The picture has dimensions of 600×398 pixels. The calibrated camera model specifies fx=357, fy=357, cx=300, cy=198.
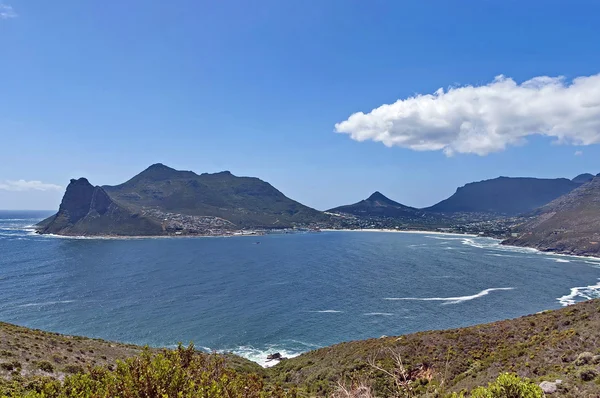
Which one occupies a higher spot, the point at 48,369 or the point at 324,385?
the point at 48,369

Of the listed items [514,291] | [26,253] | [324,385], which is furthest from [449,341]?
[26,253]

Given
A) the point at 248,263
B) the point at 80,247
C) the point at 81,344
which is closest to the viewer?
the point at 81,344

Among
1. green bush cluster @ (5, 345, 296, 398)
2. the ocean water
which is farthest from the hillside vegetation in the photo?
the ocean water

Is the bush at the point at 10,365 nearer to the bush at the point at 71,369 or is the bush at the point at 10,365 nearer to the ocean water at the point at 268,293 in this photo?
the bush at the point at 71,369

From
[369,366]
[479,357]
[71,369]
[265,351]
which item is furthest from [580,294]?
[71,369]

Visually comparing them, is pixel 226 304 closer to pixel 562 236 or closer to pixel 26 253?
pixel 26 253

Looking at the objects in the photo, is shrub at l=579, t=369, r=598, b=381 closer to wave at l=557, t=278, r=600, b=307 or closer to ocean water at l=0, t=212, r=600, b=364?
ocean water at l=0, t=212, r=600, b=364

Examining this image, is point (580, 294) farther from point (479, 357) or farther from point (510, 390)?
point (510, 390)

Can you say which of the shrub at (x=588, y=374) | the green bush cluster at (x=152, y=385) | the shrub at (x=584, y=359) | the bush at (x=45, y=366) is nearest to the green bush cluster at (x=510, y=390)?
the green bush cluster at (x=152, y=385)
